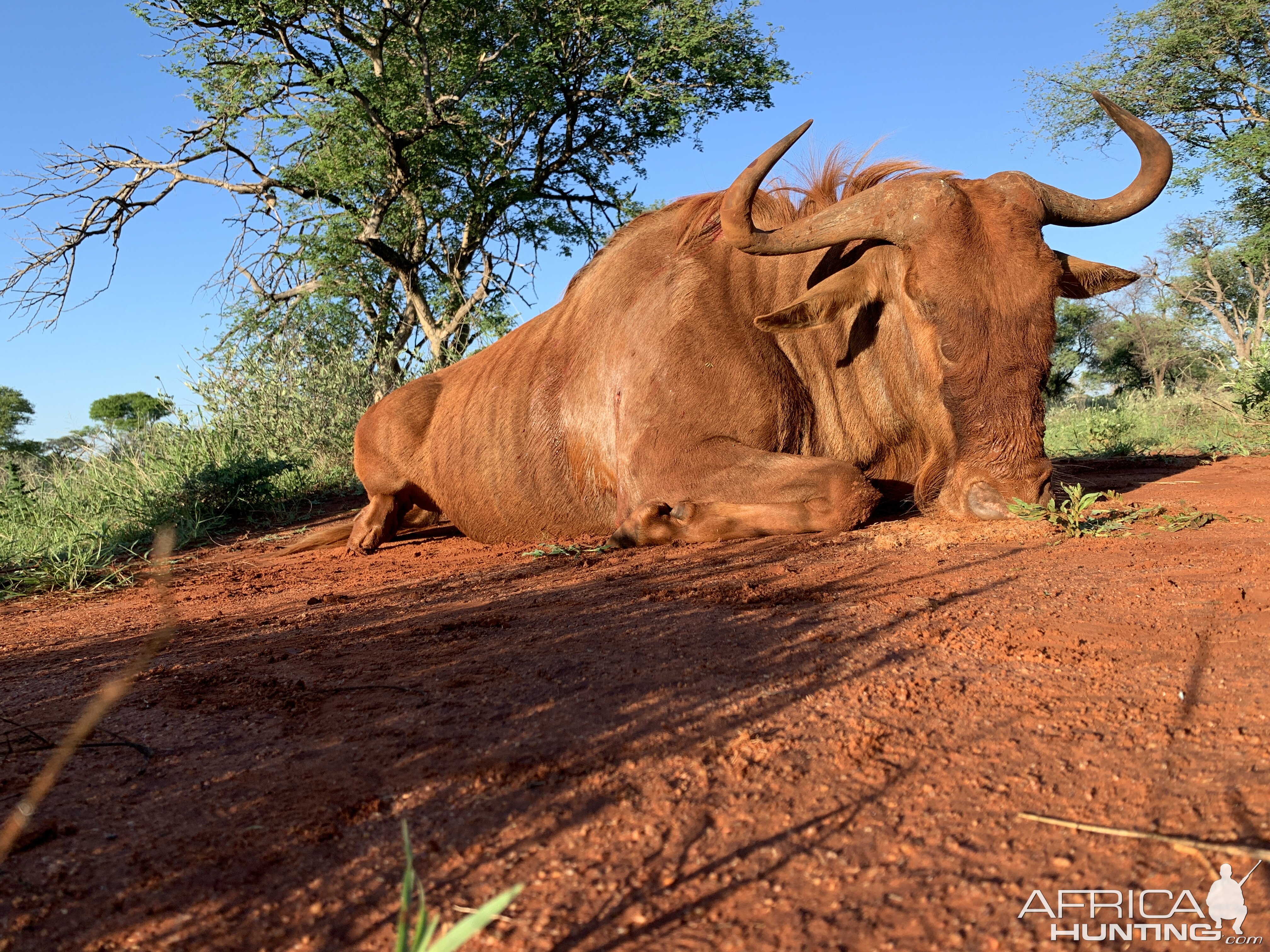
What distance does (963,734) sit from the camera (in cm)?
181

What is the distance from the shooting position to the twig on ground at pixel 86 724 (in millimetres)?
1603

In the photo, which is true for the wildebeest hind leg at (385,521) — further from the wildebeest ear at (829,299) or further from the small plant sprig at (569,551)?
the wildebeest ear at (829,299)

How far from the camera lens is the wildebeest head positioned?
13.2ft

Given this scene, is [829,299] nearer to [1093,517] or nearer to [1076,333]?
[1093,517]

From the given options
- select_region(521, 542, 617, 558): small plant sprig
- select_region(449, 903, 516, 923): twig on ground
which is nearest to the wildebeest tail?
select_region(521, 542, 617, 558): small plant sprig

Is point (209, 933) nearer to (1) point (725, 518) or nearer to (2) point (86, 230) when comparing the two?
(1) point (725, 518)

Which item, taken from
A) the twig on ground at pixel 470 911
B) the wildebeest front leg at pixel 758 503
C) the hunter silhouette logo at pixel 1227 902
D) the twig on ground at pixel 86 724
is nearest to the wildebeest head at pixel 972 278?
the wildebeest front leg at pixel 758 503

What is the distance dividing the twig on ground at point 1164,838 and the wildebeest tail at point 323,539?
5.63m

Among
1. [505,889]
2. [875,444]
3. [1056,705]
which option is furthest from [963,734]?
[875,444]

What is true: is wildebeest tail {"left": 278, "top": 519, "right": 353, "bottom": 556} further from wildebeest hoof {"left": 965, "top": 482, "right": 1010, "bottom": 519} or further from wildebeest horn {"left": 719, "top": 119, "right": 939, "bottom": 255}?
wildebeest hoof {"left": 965, "top": 482, "right": 1010, "bottom": 519}

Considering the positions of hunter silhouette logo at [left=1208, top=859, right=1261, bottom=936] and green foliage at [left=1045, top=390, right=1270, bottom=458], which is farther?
green foliage at [left=1045, top=390, right=1270, bottom=458]

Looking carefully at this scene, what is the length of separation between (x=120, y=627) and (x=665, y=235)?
361 cm

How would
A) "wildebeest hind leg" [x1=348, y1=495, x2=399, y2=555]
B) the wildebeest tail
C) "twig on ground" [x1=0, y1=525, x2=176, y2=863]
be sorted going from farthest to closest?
the wildebeest tail
"wildebeest hind leg" [x1=348, y1=495, x2=399, y2=555]
"twig on ground" [x1=0, y1=525, x2=176, y2=863]

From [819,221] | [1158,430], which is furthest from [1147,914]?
[1158,430]
